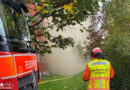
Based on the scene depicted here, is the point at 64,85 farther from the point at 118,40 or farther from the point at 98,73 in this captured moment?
the point at 98,73

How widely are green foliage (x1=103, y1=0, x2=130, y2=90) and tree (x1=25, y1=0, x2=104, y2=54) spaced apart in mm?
853

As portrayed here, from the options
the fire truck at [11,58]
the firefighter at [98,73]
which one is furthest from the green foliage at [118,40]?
the fire truck at [11,58]

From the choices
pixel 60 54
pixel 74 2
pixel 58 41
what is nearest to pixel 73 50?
pixel 60 54

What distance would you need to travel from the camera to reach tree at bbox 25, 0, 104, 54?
23.7ft

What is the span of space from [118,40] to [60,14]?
96.6 inches

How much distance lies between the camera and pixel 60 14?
8445 millimetres

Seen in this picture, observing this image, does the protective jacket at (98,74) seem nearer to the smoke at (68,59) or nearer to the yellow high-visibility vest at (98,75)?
the yellow high-visibility vest at (98,75)

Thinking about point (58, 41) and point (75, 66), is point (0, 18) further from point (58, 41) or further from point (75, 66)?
point (75, 66)

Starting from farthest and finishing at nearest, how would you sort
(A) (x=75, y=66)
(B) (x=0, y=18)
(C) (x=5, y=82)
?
(A) (x=75, y=66) → (B) (x=0, y=18) → (C) (x=5, y=82)

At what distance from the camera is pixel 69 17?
28.4ft

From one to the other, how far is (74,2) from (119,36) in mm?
2302

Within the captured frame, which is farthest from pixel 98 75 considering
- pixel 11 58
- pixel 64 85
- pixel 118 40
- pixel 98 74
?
pixel 64 85

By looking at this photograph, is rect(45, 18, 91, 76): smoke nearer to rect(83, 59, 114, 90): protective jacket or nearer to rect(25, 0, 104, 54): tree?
rect(25, 0, 104, 54): tree

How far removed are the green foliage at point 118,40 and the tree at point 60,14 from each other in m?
0.85
